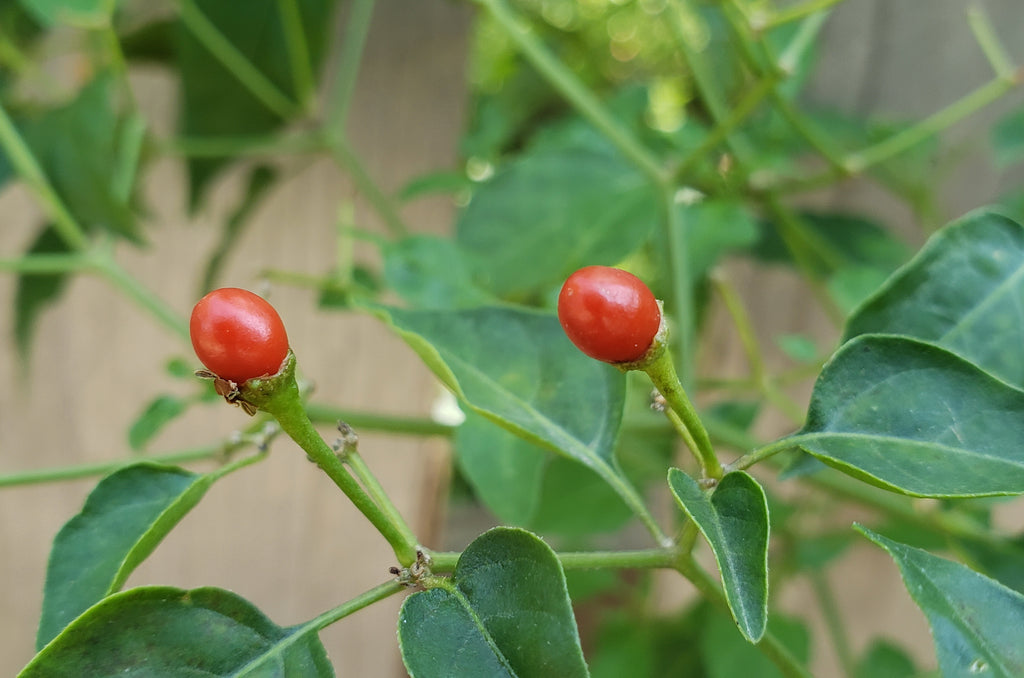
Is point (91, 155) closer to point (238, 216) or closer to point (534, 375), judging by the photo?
point (238, 216)

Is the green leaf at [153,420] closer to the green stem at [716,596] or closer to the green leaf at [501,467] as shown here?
the green leaf at [501,467]

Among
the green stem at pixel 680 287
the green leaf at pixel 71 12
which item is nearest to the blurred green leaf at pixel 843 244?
Result: the green stem at pixel 680 287

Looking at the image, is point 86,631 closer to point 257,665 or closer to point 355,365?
point 257,665

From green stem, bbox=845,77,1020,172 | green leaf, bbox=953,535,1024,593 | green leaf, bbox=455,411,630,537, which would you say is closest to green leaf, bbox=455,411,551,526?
green leaf, bbox=455,411,630,537

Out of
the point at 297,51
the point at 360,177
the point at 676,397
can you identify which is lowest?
the point at 676,397

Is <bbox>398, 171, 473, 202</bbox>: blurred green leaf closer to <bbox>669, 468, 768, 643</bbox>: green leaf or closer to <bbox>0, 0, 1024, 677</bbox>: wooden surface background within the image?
<bbox>0, 0, 1024, 677</bbox>: wooden surface background

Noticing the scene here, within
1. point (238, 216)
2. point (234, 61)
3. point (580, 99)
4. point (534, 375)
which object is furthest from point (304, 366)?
point (534, 375)
